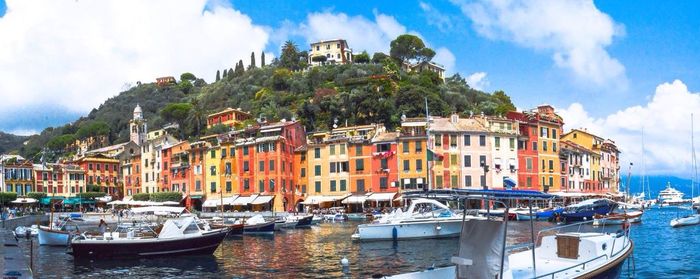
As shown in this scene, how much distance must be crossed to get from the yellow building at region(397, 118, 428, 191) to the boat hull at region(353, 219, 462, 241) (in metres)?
30.8

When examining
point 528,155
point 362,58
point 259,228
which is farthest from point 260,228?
point 362,58

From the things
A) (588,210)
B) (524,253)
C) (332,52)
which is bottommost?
(588,210)

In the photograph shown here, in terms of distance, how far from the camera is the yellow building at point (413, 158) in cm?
7406

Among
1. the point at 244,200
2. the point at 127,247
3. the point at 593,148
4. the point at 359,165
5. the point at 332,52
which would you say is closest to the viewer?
the point at 127,247

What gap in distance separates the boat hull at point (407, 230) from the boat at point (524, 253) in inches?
723

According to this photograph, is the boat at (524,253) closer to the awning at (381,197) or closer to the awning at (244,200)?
the awning at (381,197)

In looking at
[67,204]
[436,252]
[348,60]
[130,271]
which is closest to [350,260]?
[436,252]

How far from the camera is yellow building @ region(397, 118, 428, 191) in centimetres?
7406

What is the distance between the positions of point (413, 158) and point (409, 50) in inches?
3149

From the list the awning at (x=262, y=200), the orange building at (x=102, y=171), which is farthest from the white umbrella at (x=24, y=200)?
the awning at (x=262, y=200)

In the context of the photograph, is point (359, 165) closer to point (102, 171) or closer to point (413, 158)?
point (413, 158)

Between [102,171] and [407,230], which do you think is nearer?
[407,230]

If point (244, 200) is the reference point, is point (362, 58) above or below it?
above

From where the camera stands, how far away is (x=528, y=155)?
77938 millimetres
